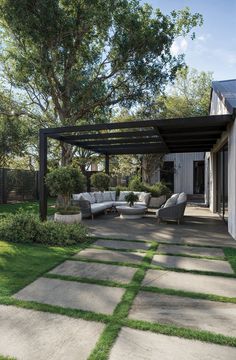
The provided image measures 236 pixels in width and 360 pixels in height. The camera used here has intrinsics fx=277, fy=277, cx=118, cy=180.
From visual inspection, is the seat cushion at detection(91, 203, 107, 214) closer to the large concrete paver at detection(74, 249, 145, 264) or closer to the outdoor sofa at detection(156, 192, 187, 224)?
the outdoor sofa at detection(156, 192, 187, 224)

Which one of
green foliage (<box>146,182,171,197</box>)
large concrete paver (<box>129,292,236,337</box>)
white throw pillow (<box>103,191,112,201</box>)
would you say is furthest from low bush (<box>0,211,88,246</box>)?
green foliage (<box>146,182,171,197</box>)

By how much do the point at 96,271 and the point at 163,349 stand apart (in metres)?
2.06

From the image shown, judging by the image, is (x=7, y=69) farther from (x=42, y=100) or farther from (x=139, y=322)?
(x=139, y=322)

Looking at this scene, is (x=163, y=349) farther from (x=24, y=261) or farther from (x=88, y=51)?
(x=88, y=51)

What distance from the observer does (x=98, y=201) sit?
11.5 meters

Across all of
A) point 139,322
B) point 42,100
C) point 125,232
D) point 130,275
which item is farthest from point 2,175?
point 139,322

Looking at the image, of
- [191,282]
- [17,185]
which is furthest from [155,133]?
[17,185]

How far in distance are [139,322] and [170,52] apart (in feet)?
42.9

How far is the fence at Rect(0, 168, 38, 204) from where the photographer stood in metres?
13.9

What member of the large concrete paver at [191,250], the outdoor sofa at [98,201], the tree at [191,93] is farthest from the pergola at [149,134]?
the tree at [191,93]

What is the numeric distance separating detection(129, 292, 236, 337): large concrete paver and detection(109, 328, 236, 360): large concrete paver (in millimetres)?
269

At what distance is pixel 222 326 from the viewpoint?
269 centimetres

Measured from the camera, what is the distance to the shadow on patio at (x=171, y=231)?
21.2ft

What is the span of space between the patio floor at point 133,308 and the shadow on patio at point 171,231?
1.05 meters
